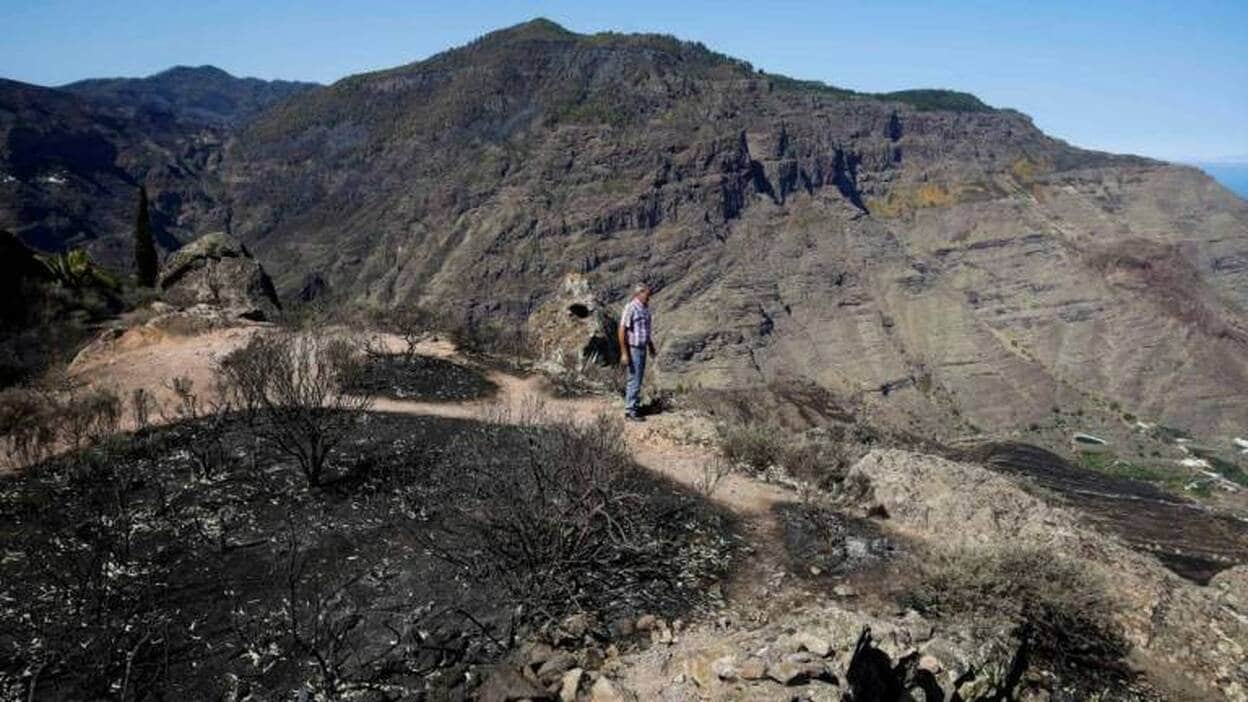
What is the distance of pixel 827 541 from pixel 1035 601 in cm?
229

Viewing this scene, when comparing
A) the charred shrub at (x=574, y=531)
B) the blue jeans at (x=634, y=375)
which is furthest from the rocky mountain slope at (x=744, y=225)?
the charred shrub at (x=574, y=531)

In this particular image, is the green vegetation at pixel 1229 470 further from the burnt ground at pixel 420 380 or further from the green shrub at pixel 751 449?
the burnt ground at pixel 420 380

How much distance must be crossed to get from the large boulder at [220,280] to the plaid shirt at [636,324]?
40.9ft

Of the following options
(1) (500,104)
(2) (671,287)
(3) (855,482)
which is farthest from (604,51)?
(3) (855,482)

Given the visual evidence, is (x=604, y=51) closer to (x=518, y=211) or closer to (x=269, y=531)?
(x=518, y=211)

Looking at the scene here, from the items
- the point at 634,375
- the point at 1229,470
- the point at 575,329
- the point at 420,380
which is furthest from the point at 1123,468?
the point at 420,380

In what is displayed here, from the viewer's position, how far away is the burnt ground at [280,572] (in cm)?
638

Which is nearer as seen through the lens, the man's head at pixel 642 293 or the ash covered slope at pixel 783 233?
the man's head at pixel 642 293

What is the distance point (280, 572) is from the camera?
7824 mm

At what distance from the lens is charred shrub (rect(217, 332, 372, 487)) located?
10.0 meters

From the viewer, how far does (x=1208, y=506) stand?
2874 inches

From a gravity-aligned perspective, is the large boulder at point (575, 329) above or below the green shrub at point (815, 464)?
above

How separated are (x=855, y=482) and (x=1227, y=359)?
465 feet

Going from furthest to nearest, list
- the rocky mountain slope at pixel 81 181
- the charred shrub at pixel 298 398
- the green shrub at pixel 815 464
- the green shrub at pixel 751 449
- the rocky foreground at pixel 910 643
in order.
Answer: the rocky mountain slope at pixel 81 181
the green shrub at pixel 751 449
the green shrub at pixel 815 464
the charred shrub at pixel 298 398
the rocky foreground at pixel 910 643
